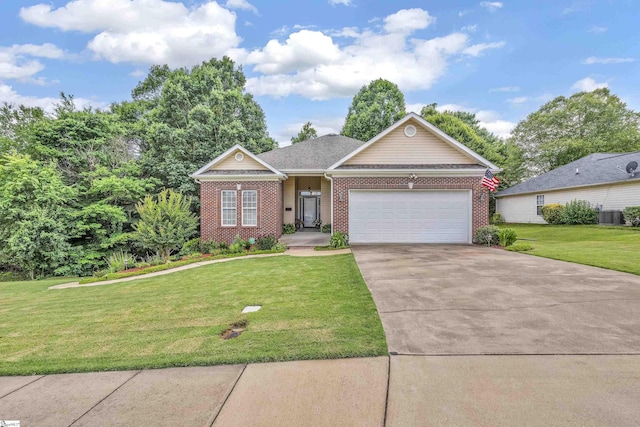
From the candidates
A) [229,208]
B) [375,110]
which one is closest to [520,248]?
[229,208]

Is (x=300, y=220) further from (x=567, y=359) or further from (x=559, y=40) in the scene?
(x=559, y=40)

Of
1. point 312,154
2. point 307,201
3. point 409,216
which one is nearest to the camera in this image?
point 409,216

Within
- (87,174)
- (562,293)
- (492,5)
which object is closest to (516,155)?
(492,5)

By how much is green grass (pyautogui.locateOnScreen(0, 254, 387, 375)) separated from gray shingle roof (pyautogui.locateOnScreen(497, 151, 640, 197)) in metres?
20.4

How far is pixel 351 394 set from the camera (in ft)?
8.65

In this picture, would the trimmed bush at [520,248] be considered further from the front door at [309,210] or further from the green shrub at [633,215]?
the green shrub at [633,215]

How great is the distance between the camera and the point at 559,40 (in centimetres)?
1650

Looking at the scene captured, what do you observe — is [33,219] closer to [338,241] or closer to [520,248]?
[338,241]

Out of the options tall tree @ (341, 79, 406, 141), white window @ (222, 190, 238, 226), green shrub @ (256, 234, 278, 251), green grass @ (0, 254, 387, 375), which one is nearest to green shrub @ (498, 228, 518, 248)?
green grass @ (0, 254, 387, 375)

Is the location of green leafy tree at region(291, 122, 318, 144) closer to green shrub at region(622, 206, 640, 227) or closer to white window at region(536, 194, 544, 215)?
white window at region(536, 194, 544, 215)

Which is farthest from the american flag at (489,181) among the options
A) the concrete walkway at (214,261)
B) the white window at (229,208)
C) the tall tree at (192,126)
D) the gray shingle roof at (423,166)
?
the tall tree at (192,126)

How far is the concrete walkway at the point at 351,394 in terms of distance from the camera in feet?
7.66

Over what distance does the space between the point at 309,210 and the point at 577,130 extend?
34.0 metres

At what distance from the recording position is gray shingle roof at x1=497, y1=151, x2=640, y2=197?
18.5 m
